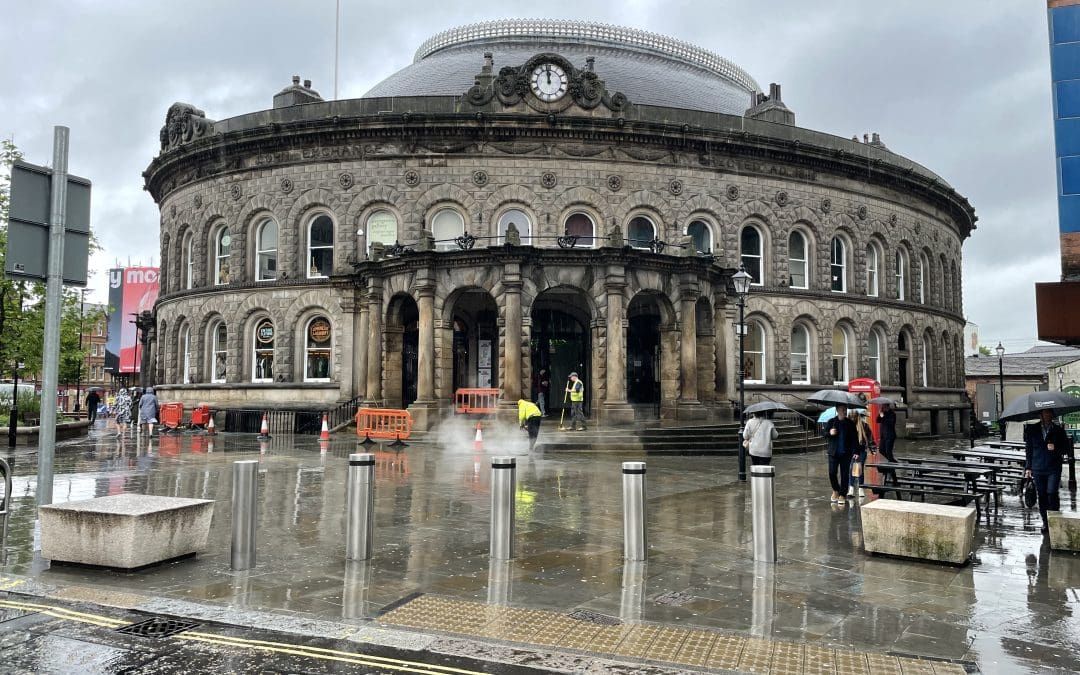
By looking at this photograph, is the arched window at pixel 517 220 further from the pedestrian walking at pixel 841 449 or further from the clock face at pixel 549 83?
the pedestrian walking at pixel 841 449

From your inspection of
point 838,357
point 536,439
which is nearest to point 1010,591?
point 536,439

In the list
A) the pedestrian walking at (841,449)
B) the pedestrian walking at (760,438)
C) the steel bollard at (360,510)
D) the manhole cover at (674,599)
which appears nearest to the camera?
the manhole cover at (674,599)

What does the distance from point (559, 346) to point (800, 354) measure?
1118 cm

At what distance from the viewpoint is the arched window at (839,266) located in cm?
3422

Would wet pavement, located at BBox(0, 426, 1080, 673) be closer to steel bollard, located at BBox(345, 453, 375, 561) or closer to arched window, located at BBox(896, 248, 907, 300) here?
steel bollard, located at BBox(345, 453, 375, 561)

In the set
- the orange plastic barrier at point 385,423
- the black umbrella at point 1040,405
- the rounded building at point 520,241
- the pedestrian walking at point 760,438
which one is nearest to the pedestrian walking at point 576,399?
the rounded building at point 520,241

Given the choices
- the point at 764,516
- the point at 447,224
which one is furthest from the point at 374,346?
Answer: the point at 764,516

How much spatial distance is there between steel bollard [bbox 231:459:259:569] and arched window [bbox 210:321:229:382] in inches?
1054

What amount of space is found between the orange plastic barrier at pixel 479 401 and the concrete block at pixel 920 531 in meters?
15.3

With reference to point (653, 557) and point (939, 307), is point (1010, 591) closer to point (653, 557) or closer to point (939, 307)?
point (653, 557)

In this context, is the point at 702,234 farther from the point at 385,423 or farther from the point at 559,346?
the point at 385,423

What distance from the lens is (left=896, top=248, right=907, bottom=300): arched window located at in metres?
36.4

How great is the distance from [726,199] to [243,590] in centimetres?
2780

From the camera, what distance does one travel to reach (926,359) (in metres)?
37.7
